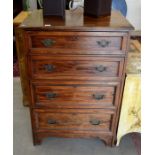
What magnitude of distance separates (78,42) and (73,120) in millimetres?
607

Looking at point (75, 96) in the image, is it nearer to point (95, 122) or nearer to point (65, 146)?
point (95, 122)

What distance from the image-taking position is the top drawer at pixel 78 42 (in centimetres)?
130

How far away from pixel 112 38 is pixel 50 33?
38 cm

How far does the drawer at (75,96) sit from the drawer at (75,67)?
0.26 ft

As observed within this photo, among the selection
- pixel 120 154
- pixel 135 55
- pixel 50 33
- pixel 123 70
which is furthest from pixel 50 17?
pixel 120 154

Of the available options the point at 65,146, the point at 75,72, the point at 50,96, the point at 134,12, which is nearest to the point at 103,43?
the point at 75,72

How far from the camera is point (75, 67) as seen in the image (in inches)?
55.2

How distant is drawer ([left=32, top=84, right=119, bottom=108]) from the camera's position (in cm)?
147

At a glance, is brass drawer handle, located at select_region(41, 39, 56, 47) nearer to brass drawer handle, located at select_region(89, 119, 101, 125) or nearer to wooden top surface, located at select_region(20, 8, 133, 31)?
wooden top surface, located at select_region(20, 8, 133, 31)

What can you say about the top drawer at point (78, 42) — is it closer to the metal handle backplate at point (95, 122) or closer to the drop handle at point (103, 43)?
the drop handle at point (103, 43)

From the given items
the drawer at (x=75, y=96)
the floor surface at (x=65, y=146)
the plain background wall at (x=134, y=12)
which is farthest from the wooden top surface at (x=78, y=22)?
the plain background wall at (x=134, y=12)

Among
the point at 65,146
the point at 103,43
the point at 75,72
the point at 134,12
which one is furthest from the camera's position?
the point at 134,12
